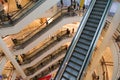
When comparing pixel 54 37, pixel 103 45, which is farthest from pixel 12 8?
pixel 103 45

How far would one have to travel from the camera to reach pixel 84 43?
34.7ft

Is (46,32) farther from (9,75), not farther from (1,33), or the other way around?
(9,75)

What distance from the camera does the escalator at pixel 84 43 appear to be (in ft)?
32.5

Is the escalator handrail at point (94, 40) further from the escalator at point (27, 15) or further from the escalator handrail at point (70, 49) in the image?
the escalator at point (27, 15)

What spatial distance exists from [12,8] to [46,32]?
3.39m

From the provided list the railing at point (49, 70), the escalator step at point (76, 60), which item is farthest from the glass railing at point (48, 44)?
the escalator step at point (76, 60)

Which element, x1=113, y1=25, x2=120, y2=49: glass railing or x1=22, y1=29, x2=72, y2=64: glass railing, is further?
x1=22, y1=29, x2=72, y2=64: glass railing

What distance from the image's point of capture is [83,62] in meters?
9.81

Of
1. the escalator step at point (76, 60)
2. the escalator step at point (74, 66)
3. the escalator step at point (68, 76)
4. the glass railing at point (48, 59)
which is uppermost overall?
the escalator step at point (76, 60)

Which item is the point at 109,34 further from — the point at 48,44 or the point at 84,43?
the point at 48,44

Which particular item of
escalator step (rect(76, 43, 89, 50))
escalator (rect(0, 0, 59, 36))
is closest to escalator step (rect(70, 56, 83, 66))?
escalator step (rect(76, 43, 89, 50))

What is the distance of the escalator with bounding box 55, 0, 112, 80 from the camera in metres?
9.91

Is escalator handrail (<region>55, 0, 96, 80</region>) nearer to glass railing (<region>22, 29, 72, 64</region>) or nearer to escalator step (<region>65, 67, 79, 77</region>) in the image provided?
escalator step (<region>65, 67, 79, 77</region>)

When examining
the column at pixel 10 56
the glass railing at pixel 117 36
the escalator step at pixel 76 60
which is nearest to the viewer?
the escalator step at pixel 76 60
